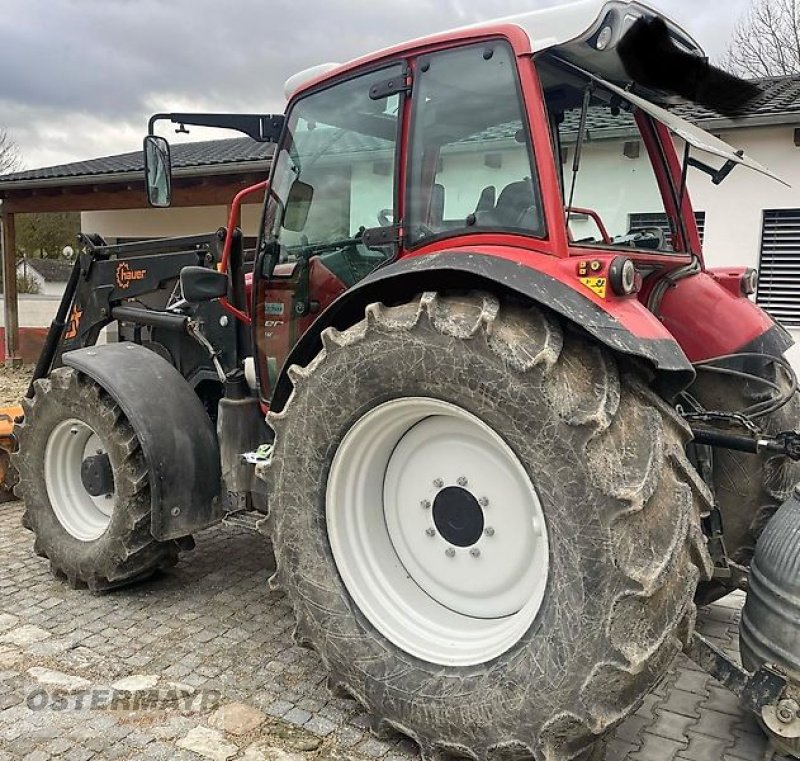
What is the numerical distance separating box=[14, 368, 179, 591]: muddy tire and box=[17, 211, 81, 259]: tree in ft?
113

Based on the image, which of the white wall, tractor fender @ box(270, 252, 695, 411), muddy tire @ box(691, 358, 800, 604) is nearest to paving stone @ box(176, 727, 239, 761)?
tractor fender @ box(270, 252, 695, 411)

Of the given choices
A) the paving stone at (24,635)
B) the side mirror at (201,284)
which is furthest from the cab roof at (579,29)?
the paving stone at (24,635)

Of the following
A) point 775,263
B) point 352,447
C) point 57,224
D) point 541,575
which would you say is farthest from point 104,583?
point 57,224

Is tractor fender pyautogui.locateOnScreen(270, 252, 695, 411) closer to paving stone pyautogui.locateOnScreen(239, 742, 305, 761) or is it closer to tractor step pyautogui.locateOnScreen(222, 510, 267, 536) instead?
tractor step pyautogui.locateOnScreen(222, 510, 267, 536)

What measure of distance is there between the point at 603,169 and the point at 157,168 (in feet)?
6.46

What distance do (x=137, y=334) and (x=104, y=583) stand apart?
1.38 m

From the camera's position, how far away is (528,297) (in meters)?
2.30

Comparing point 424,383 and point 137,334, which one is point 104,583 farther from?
point 424,383

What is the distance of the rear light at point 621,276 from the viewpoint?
228 centimetres

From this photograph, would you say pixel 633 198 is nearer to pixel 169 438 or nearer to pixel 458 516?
pixel 458 516

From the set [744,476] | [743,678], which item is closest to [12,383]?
[744,476]

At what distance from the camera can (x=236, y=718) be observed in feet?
9.09

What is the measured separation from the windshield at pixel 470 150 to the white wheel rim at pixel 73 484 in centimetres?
218

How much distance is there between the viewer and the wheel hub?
262 cm
